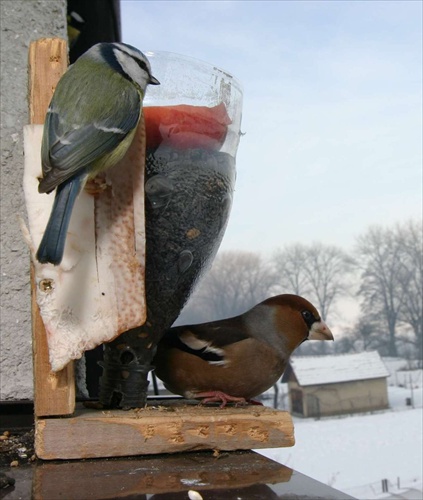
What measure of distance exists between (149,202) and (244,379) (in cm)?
24

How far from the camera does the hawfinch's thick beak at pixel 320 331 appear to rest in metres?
0.90

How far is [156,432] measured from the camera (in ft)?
2.17

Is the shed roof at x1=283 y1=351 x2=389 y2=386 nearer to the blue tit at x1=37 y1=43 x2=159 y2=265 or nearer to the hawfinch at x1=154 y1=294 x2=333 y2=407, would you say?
the hawfinch at x1=154 y1=294 x2=333 y2=407

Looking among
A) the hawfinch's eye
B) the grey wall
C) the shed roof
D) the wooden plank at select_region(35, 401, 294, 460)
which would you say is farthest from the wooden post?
the shed roof

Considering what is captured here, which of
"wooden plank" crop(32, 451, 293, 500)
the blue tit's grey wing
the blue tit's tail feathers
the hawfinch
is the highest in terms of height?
the blue tit's grey wing

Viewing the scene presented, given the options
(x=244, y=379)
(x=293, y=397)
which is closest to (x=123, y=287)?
(x=244, y=379)

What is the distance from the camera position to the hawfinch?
0.81 meters

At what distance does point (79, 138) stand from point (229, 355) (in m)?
0.34

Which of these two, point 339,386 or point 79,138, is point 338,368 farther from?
point 79,138

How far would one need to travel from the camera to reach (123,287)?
0.66m

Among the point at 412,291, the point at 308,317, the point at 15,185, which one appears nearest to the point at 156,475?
the point at 308,317

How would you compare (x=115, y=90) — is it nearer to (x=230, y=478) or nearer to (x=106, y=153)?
(x=106, y=153)

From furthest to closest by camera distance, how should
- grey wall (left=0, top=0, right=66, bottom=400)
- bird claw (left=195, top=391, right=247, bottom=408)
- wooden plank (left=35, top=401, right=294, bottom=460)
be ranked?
grey wall (left=0, top=0, right=66, bottom=400), bird claw (left=195, top=391, right=247, bottom=408), wooden plank (left=35, top=401, right=294, bottom=460)

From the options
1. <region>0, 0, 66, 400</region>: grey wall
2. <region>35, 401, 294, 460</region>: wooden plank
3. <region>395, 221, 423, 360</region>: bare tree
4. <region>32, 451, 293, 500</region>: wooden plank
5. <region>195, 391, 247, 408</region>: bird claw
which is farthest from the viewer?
<region>395, 221, 423, 360</region>: bare tree
